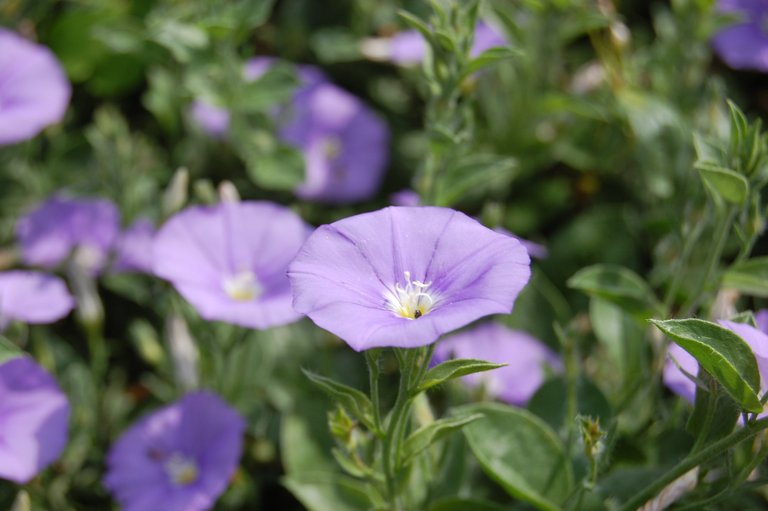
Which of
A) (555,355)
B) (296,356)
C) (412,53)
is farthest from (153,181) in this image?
(555,355)

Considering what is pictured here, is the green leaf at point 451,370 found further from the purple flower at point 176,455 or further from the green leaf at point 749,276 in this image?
the green leaf at point 749,276

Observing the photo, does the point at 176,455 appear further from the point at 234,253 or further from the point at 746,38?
the point at 746,38

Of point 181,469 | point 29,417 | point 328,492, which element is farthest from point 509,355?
point 29,417

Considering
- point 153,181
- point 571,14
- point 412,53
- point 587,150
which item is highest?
point 571,14

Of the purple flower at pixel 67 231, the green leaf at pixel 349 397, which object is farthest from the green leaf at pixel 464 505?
the purple flower at pixel 67 231

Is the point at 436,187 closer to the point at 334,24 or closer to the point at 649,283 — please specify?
the point at 649,283

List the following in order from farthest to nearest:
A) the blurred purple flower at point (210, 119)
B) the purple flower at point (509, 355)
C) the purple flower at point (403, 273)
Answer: the blurred purple flower at point (210, 119), the purple flower at point (509, 355), the purple flower at point (403, 273)
